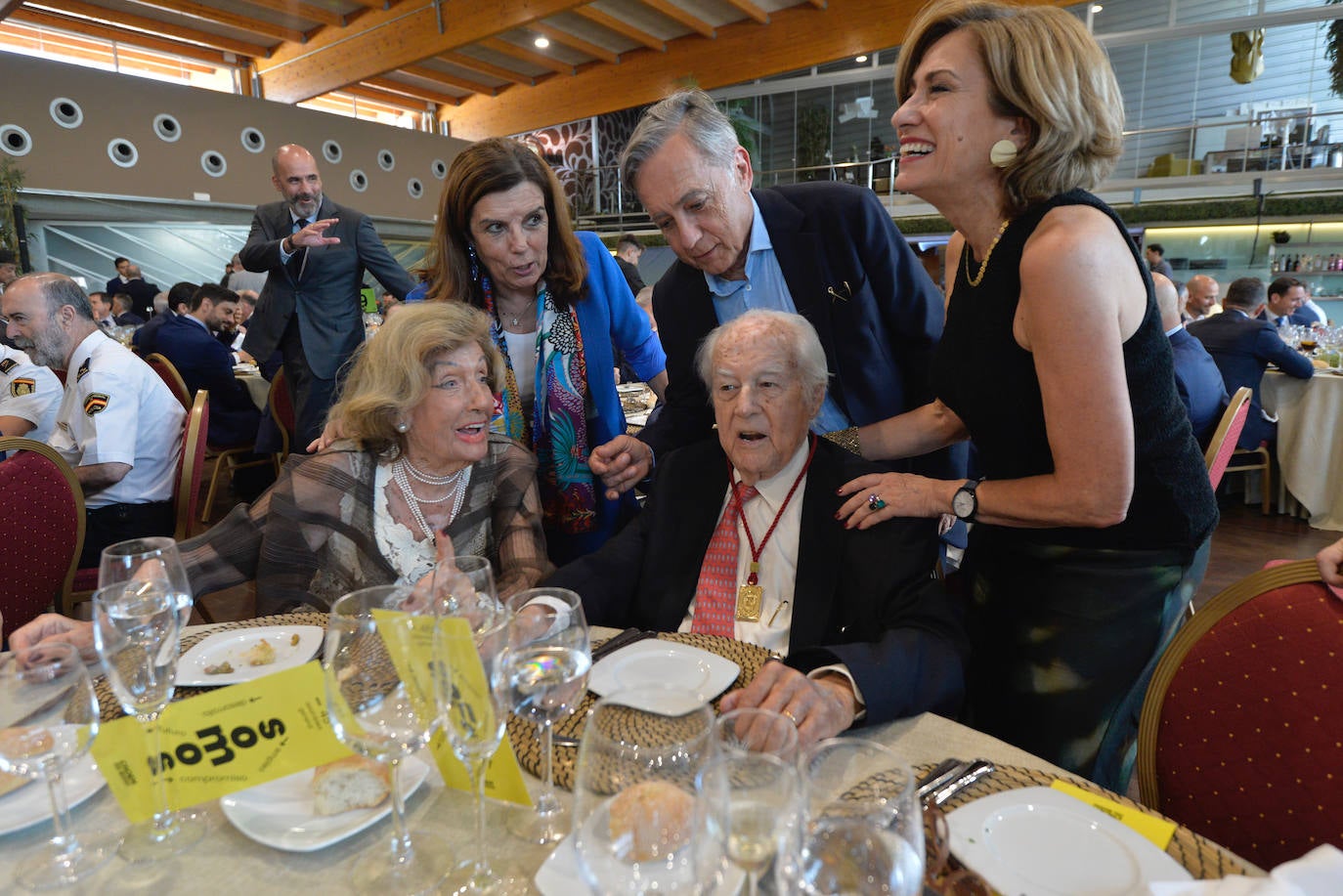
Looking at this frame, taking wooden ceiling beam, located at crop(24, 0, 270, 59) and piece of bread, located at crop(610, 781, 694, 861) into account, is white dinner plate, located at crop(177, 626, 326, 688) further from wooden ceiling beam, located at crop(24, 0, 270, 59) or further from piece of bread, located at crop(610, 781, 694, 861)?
wooden ceiling beam, located at crop(24, 0, 270, 59)

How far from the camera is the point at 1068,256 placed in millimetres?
1325

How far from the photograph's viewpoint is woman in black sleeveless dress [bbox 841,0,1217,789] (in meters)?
1.36

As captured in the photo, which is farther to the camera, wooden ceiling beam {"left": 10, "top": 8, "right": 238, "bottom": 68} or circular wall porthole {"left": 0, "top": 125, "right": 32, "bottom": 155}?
wooden ceiling beam {"left": 10, "top": 8, "right": 238, "bottom": 68}

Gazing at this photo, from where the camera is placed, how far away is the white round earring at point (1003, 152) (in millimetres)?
1479

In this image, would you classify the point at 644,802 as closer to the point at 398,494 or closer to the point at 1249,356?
the point at 398,494

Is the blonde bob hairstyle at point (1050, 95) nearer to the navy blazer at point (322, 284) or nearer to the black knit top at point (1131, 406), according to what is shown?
the black knit top at point (1131, 406)

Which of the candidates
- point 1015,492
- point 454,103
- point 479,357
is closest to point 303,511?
point 479,357

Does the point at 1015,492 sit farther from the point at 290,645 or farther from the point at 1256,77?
the point at 1256,77

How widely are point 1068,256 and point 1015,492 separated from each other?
442 mm

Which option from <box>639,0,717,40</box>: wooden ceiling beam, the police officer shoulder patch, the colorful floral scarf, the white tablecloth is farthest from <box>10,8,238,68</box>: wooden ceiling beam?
the white tablecloth

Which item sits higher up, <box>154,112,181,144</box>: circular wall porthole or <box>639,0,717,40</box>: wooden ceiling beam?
<box>639,0,717,40</box>: wooden ceiling beam

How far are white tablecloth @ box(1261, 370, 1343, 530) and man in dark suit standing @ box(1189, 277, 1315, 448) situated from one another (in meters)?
0.12

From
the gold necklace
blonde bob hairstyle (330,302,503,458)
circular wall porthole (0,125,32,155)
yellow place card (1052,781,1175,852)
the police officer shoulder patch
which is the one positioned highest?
circular wall porthole (0,125,32,155)

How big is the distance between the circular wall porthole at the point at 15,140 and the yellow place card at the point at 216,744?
13.3 m
